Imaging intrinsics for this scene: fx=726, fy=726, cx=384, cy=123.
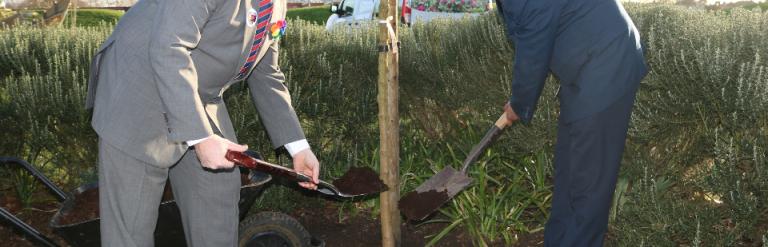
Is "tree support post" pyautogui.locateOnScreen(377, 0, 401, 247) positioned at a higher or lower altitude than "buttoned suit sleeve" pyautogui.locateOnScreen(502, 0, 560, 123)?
lower

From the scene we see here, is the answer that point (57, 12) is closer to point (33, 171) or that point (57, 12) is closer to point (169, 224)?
point (33, 171)

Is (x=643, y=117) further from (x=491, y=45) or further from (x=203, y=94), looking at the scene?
(x=203, y=94)

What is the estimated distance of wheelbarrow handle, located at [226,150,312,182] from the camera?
232 centimetres

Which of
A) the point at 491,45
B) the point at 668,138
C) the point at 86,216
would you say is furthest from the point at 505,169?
the point at 86,216

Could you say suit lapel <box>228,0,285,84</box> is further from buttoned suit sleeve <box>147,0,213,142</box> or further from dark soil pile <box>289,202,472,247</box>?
dark soil pile <box>289,202,472,247</box>

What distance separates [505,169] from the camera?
486 cm

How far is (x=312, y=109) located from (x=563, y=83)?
179 cm

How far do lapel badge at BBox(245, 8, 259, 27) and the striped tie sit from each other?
0.12 feet

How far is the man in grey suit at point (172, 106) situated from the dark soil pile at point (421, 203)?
3.86ft

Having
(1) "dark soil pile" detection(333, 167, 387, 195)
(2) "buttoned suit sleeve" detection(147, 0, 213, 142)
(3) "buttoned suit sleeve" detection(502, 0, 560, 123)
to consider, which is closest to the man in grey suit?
A: (2) "buttoned suit sleeve" detection(147, 0, 213, 142)

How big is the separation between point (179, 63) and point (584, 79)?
→ 76.6 inches

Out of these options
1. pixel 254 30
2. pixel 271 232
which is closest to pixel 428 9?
pixel 271 232

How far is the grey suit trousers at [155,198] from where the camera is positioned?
2.51 m

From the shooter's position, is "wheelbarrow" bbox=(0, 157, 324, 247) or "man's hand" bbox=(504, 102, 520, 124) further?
"man's hand" bbox=(504, 102, 520, 124)
